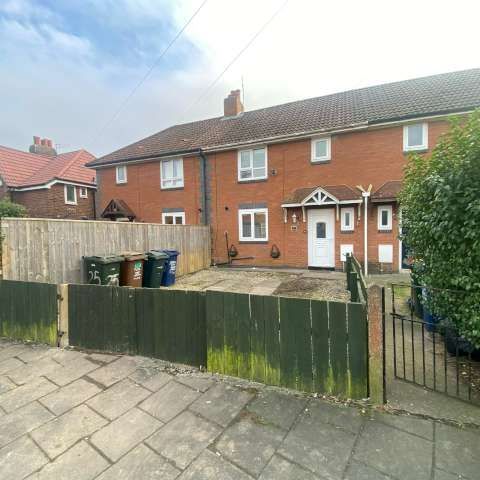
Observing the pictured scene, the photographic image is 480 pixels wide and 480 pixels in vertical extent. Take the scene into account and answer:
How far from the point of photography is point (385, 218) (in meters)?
10.9

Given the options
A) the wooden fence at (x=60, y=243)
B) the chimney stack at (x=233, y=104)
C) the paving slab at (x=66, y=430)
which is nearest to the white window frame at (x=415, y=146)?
the wooden fence at (x=60, y=243)

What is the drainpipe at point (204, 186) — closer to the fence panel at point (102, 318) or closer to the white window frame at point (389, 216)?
the white window frame at point (389, 216)

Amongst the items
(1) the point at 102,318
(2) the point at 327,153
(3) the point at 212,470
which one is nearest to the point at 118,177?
(2) the point at 327,153

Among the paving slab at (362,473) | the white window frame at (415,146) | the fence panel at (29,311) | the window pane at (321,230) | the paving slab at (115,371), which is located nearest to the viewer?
the paving slab at (362,473)

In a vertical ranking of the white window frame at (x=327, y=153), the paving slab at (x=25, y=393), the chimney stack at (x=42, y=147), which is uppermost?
the chimney stack at (x=42, y=147)

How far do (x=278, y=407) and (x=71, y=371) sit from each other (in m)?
2.81

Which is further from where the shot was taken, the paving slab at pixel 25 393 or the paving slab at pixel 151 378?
the paving slab at pixel 151 378

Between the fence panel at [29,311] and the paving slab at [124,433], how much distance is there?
2.62 metres

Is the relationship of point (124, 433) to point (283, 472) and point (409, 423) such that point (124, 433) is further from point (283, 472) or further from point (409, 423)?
point (409, 423)

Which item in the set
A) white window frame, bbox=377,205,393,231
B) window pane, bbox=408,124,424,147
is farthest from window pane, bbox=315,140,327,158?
white window frame, bbox=377,205,393,231

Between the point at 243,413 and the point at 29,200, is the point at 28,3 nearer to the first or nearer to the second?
the point at 243,413

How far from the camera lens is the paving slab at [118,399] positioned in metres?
3.04

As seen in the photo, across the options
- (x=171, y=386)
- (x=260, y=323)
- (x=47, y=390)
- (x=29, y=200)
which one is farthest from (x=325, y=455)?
(x=29, y=200)

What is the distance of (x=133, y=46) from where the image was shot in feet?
32.5
